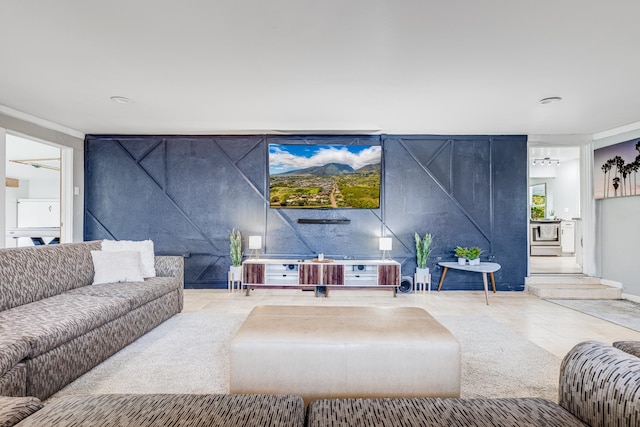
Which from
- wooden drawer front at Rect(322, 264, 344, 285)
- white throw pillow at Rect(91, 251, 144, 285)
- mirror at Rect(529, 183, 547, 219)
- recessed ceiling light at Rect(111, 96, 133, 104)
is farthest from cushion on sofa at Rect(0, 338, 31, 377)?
mirror at Rect(529, 183, 547, 219)

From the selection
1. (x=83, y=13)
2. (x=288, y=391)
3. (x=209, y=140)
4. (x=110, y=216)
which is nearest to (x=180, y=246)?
(x=110, y=216)

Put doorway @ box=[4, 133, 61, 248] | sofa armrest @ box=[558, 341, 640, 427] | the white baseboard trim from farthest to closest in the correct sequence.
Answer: doorway @ box=[4, 133, 61, 248], the white baseboard trim, sofa armrest @ box=[558, 341, 640, 427]

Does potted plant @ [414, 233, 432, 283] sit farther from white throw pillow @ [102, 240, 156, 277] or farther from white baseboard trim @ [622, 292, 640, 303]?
white throw pillow @ [102, 240, 156, 277]

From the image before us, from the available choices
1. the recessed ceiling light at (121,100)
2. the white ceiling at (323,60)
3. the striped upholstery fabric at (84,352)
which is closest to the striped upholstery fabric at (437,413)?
the striped upholstery fabric at (84,352)

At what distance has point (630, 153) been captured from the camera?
4691mm

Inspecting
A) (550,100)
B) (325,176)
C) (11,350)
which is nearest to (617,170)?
(550,100)

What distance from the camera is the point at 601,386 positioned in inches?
43.5

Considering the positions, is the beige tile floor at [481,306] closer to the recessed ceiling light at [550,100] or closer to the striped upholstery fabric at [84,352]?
the striped upholstery fabric at [84,352]

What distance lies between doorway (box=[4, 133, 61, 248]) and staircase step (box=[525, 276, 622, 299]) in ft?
26.7

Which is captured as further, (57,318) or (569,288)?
(569,288)

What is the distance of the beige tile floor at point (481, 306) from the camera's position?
3219mm

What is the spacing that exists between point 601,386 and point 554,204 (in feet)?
33.7

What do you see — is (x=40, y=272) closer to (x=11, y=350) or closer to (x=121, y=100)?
(x=11, y=350)

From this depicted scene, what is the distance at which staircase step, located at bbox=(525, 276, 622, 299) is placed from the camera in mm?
4785
